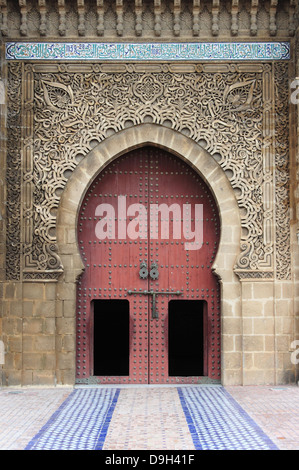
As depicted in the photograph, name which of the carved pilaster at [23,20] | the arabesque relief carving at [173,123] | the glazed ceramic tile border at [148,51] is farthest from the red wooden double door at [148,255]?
the carved pilaster at [23,20]

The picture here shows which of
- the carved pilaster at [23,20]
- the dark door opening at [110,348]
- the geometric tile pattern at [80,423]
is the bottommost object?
the geometric tile pattern at [80,423]

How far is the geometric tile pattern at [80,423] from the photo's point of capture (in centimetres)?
472

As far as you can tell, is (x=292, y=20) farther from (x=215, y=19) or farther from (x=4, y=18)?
(x=4, y=18)

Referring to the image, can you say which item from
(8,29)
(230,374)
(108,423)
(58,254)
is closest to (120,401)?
(108,423)

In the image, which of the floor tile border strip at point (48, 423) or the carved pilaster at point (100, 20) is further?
the carved pilaster at point (100, 20)

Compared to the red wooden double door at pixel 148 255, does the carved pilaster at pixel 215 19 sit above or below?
above

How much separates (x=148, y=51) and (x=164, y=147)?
123 centimetres

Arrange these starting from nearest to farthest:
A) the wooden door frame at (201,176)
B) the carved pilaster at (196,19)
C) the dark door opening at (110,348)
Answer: the wooden door frame at (201,176) < the carved pilaster at (196,19) < the dark door opening at (110,348)

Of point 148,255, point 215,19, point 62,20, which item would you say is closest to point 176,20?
point 215,19

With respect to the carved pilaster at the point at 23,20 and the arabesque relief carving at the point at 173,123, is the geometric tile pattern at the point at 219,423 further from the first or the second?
the carved pilaster at the point at 23,20

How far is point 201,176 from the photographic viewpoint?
7.40 m

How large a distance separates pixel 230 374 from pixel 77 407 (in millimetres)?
2016

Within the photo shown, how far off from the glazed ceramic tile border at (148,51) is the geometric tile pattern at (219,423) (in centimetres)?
410

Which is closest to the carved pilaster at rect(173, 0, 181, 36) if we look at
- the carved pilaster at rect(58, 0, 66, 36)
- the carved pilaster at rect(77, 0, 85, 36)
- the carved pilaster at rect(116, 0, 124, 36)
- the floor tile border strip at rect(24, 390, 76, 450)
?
the carved pilaster at rect(116, 0, 124, 36)
